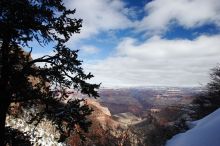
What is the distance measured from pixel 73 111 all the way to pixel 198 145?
14.4 ft

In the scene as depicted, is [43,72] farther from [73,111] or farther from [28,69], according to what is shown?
[73,111]

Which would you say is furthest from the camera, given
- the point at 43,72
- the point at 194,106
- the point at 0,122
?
the point at 194,106

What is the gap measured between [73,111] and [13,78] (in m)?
2.08

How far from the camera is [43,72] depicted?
9.70m

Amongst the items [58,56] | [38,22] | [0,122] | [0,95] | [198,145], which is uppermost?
[38,22]

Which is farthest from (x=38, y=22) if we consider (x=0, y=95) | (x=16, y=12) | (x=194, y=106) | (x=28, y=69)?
(x=194, y=106)

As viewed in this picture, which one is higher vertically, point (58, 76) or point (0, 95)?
point (58, 76)

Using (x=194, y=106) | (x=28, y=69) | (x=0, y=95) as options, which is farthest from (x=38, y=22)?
(x=194, y=106)

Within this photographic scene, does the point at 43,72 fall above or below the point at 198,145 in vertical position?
above

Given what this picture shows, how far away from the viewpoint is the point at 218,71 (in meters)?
25.7

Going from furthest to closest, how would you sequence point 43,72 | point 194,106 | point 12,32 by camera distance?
1. point 194,106
2. point 43,72
3. point 12,32

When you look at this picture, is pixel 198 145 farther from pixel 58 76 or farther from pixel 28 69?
pixel 28 69

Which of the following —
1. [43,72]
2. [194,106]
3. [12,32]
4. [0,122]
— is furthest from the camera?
[194,106]

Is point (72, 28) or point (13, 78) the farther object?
point (72, 28)
